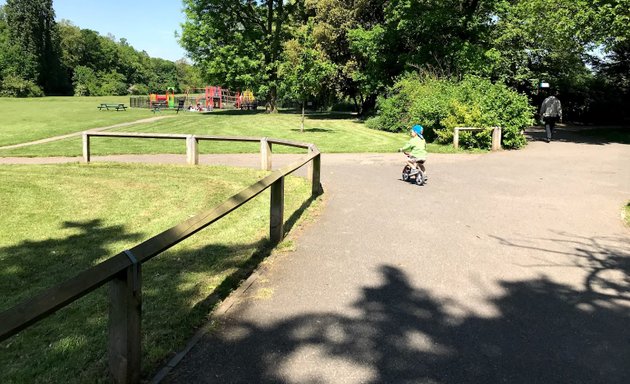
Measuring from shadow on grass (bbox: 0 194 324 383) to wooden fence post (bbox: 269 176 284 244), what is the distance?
0.62 ft

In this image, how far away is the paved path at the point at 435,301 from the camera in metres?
3.37

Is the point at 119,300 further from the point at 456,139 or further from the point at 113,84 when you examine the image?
the point at 113,84

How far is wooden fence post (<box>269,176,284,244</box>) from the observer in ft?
20.2

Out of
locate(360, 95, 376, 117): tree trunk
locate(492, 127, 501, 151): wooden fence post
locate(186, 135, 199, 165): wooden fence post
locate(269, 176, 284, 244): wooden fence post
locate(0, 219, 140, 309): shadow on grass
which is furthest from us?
locate(360, 95, 376, 117): tree trunk

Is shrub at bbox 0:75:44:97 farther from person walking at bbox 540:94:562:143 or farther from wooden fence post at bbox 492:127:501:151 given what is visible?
wooden fence post at bbox 492:127:501:151

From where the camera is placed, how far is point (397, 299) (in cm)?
454

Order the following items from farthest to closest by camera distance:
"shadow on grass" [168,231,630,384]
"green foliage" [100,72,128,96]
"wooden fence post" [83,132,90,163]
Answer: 1. "green foliage" [100,72,128,96]
2. "wooden fence post" [83,132,90,163]
3. "shadow on grass" [168,231,630,384]

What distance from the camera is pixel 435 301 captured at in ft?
14.8

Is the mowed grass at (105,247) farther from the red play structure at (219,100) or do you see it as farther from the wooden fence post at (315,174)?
the red play structure at (219,100)

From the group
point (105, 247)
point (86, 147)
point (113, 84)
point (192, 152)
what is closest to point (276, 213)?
point (105, 247)

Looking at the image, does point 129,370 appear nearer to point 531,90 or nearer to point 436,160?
point 436,160

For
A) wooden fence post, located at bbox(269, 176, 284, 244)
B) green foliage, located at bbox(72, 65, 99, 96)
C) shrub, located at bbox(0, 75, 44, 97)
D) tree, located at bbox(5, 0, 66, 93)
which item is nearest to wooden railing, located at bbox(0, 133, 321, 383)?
wooden fence post, located at bbox(269, 176, 284, 244)

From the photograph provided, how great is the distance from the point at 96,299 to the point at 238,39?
117 ft

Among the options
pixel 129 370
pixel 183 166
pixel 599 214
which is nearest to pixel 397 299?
pixel 129 370
